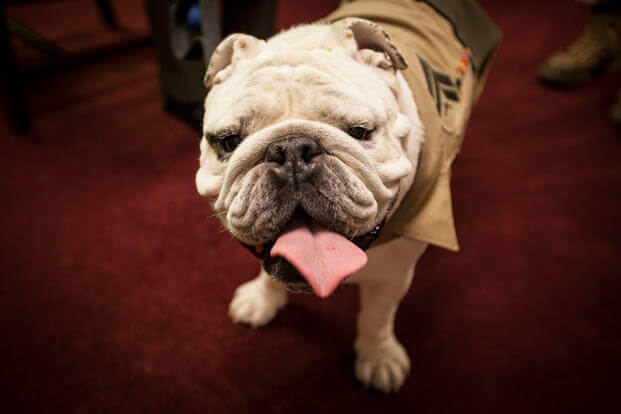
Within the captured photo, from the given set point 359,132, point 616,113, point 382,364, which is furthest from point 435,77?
point 616,113

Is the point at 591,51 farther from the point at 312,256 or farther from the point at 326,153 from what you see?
the point at 312,256

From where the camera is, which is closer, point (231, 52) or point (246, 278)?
point (231, 52)

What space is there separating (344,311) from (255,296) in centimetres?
36

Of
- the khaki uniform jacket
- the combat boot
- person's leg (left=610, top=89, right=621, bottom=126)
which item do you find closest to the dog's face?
the khaki uniform jacket

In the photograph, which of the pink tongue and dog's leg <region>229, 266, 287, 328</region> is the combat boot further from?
the pink tongue

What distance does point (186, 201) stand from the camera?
84.2 inches

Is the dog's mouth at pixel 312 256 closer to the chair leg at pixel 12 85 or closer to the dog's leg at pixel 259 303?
the dog's leg at pixel 259 303

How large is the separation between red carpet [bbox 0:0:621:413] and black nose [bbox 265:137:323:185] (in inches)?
16.3

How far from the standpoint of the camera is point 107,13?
141 inches

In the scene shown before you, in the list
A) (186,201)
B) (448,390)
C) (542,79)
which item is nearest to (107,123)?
(186,201)

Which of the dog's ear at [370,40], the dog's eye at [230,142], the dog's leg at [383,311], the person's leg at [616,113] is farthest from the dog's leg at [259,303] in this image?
the person's leg at [616,113]

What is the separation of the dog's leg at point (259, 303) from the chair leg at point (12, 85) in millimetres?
1901

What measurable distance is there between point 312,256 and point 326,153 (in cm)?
21

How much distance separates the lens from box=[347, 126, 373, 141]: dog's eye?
897 mm
